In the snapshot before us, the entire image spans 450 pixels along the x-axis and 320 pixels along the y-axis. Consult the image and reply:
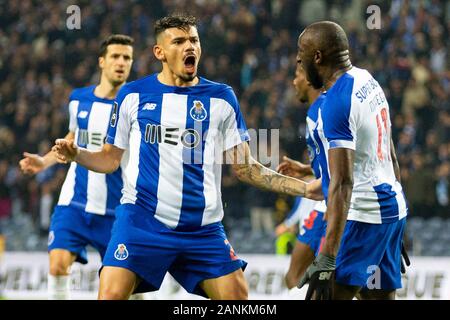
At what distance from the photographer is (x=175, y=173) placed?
221 inches

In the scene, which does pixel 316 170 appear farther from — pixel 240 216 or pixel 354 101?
pixel 240 216

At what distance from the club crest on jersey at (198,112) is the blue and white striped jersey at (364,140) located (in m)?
0.79

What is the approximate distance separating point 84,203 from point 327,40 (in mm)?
3174

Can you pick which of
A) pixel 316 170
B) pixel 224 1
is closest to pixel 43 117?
pixel 224 1

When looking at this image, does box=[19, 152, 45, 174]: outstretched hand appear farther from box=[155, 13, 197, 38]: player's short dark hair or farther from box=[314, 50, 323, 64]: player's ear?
box=[314, 50, 323, 64]: player's ear

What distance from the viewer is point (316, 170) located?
632 cm

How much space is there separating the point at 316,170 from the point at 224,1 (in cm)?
1104

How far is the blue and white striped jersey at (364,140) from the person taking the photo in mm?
5051

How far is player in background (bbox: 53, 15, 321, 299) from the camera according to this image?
5480 mm

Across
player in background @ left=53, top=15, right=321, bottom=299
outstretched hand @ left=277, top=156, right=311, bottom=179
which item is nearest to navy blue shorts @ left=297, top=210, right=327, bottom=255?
outstretched hand @ left=277, top=156, right=311, bottom=179

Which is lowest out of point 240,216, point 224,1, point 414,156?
point 240,216

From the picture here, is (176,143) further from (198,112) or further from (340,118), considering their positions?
(340,118)

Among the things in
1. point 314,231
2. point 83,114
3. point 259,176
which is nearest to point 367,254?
point 259,176

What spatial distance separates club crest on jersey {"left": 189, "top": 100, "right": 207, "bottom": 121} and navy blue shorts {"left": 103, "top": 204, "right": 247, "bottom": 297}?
2.21 feet
